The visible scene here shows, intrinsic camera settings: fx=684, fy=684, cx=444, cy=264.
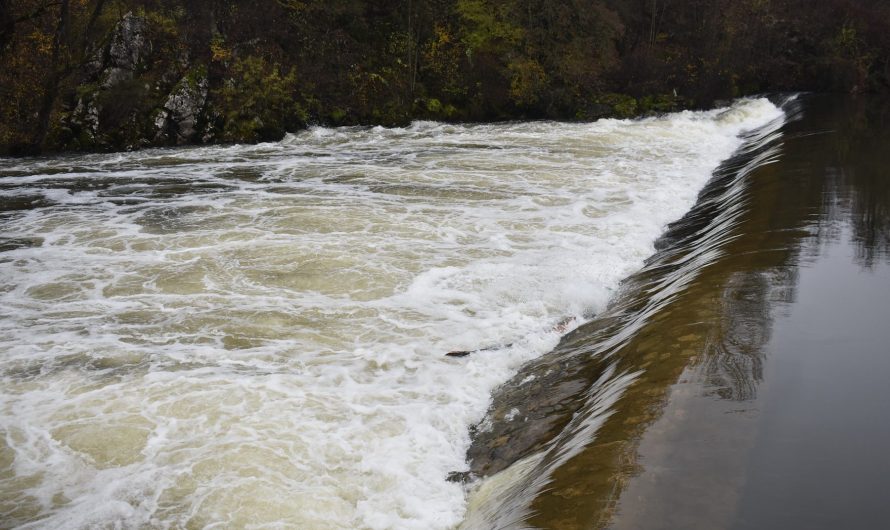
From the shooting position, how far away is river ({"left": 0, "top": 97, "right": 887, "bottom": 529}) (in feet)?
15.7

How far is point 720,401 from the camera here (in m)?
4.76

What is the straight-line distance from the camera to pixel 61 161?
19.5 metres

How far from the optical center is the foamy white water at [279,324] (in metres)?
5.02

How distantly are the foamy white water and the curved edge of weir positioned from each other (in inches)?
9.7

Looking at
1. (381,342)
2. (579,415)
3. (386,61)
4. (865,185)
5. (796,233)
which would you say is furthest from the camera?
(386,61)

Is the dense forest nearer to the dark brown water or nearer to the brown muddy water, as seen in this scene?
the brown muddy water

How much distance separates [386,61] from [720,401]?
28.5 metres

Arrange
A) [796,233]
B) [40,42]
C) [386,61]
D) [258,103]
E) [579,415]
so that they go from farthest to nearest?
[386,61]
[258,103]
[40,42]
[796,233]
[579,415]

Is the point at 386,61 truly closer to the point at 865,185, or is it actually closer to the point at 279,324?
the point at 865,185

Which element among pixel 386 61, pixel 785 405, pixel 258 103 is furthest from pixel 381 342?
pixel 386 61

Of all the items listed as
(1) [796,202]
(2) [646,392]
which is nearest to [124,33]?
(1) [796,202]

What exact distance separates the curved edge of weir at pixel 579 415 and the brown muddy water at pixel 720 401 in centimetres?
2

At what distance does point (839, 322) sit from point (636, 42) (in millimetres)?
35539

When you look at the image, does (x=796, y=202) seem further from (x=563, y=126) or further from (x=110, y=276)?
(x=563, y=126)
